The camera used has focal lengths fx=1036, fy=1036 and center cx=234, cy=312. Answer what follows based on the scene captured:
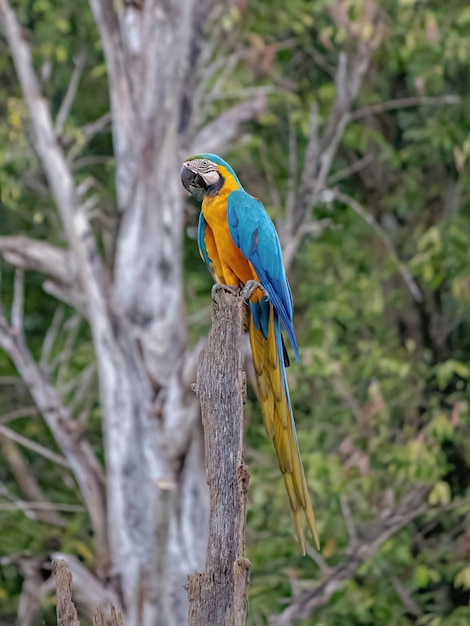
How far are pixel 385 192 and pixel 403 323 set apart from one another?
3.12 ft

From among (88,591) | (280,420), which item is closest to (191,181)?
(280,420)

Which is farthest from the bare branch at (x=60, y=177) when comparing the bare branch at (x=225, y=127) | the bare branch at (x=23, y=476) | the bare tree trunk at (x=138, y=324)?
the bare branch at (x=23, y=476)

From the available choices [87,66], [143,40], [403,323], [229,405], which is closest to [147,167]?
[143,40]

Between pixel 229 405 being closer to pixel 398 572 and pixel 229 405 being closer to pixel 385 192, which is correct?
pixel 398 572

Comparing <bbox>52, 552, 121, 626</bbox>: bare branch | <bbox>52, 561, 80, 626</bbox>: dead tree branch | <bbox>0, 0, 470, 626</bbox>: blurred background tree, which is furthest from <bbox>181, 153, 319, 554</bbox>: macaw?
<bbox>52, 552, 121, 626</bbox>: bare branch

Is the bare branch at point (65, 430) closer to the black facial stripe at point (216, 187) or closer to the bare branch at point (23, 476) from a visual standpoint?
the bare branch at point (23, 476)

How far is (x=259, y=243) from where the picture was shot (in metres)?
2.98

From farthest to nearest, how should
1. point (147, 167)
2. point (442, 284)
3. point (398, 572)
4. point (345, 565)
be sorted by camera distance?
point (442, 284)
point (398, 572)
point (147, 167)
point (345, 565)

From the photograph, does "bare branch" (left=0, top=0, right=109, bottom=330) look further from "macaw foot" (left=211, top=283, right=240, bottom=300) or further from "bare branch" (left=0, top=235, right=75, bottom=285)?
"macaw foot" (left=211, top=283, right=240, bottom=300)

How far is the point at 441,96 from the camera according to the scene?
21.9ft

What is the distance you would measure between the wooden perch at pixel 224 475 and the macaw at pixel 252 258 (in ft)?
1.27

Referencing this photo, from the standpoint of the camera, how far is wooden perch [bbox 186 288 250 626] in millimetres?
1951

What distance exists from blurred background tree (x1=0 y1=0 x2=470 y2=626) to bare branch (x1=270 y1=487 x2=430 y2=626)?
0.05ft

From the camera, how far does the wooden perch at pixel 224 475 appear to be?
6.40 ft
